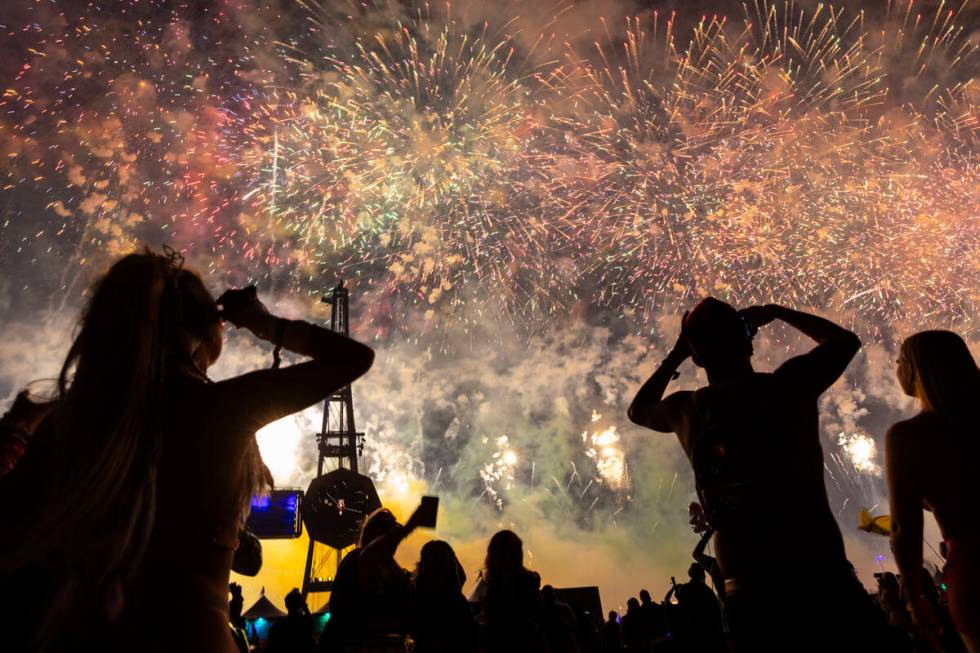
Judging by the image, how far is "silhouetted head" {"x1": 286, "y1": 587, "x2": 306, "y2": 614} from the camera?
24.2ft

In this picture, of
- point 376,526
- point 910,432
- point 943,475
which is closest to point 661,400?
point 910,432

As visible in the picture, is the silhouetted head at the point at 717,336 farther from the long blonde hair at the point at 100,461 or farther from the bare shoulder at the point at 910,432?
the long blonde hair at the point at 100,461

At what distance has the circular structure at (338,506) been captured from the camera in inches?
1088

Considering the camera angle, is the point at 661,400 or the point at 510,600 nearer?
the point at 661,400

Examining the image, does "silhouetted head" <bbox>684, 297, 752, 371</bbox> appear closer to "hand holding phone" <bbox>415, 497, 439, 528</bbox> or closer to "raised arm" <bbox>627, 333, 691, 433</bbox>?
"raised arm" <bbox>627, 333, 691, 433</bbox>

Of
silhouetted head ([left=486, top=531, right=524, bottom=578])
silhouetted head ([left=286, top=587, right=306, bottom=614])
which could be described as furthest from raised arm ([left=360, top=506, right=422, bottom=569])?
silhouetted head ([left=286, top=587, right=306, bottom=614])

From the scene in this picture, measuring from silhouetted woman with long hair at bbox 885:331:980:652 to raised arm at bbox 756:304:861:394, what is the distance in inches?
19.1

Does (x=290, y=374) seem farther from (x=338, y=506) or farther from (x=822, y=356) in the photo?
(x=338, y=506)

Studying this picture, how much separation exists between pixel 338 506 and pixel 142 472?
1120 inches

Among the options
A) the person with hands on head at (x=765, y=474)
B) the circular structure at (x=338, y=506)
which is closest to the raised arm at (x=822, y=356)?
the person with hands on head at (x=765, y=474)

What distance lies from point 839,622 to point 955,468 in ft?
3.78

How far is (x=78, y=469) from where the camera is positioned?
140 centimetres

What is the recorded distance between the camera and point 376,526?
5.02 m

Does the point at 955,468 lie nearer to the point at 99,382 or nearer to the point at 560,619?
the point at 99,382
